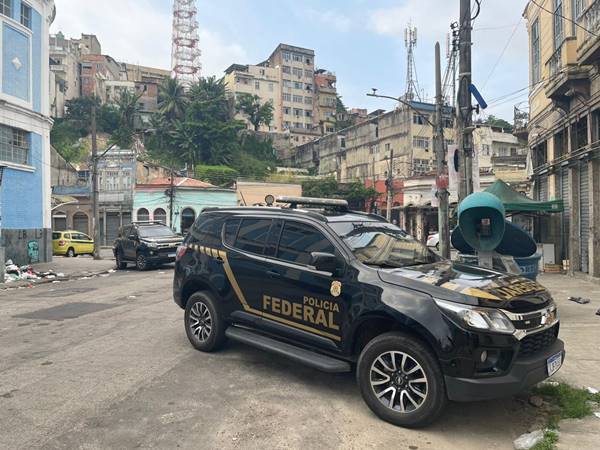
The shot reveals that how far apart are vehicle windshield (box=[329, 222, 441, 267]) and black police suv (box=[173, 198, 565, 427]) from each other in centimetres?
2

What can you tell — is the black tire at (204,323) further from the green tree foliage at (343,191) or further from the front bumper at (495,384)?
the green tree foliage at (343,191)

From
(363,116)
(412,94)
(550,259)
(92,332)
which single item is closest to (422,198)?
(412,94)

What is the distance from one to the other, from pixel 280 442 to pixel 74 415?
1.95 m

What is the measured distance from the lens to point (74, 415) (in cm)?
403

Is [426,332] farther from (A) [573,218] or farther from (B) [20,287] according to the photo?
(B) [20,287]

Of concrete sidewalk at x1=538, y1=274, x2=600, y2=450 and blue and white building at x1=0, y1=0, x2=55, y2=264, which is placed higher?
blue and white building at x1=0, y1=0, x2=55, y2=264

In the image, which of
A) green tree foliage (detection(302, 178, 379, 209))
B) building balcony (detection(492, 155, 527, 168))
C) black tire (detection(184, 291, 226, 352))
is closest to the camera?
black tire (detection(184, 291, 226, 352))

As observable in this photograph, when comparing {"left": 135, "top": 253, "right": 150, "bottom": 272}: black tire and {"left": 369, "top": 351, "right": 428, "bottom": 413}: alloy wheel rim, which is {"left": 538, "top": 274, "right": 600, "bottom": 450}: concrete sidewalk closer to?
{"left": 369, "top": 351, "right": 428, "bottom": 413}: alloy wheel rim

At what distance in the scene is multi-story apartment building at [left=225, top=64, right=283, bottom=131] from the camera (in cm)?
8225

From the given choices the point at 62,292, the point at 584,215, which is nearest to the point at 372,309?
the point at 62,292

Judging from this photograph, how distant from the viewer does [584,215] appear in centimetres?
1352

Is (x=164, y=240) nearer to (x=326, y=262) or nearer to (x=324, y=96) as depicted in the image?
(x=326, y=262)

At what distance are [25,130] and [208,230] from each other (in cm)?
1699

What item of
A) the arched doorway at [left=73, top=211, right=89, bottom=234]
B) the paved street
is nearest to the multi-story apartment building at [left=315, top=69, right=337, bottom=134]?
the arched doorway at [left=73, top=211, right=89, bottom=234]
